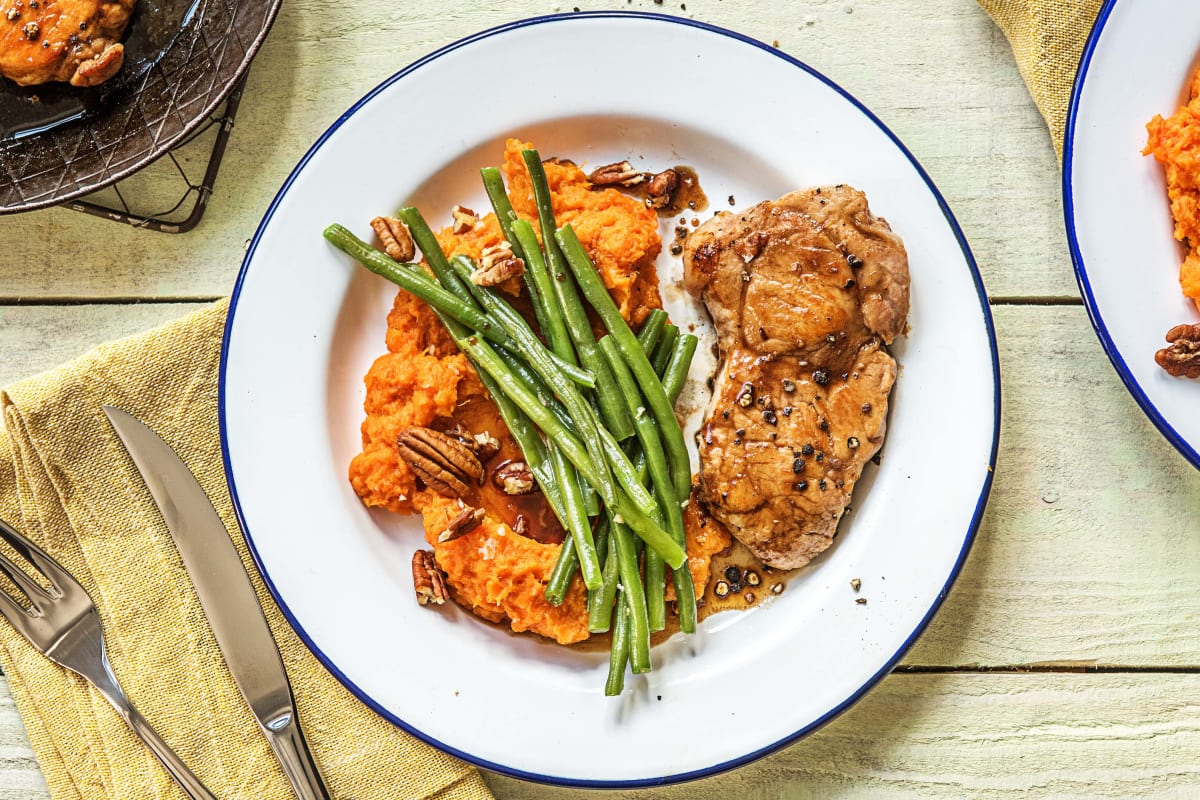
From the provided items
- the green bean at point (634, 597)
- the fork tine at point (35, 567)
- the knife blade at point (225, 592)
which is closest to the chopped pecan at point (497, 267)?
the green bean at point (634, 597)

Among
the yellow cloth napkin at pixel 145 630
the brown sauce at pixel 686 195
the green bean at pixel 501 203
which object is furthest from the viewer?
the brown sauce at pixel 686 195

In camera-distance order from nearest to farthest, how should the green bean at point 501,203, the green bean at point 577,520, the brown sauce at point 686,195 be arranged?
1. the green bean at point 577,520
2. the green bean at point 501,203
3. the brown sauce at point 686,195

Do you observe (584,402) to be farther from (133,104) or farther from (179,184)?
(133,104)

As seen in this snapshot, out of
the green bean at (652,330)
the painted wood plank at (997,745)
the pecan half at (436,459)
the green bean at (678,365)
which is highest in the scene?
the green bean at (652,330)

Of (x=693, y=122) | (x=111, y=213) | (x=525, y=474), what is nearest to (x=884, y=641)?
(x=525, y=474)

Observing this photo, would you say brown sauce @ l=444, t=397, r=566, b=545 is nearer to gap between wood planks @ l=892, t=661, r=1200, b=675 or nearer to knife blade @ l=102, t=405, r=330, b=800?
knife blade @ l=102, t=405, r=330, b=800

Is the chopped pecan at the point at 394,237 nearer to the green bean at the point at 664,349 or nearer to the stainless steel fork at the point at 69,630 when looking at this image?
the green bean at the point at 664,349

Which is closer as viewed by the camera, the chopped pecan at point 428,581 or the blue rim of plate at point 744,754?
the blue rim of plate at point 744,754
